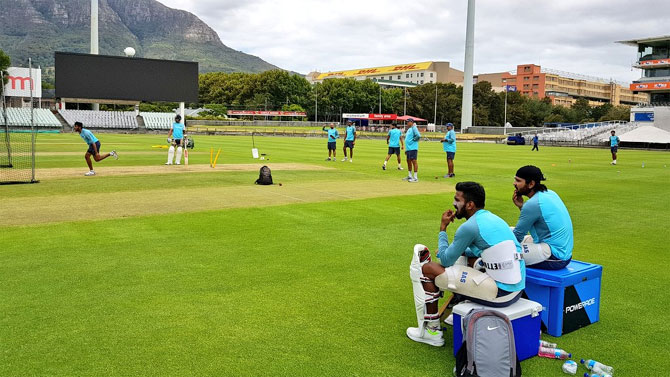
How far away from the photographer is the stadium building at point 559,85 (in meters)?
174

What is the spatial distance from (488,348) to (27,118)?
7081cm

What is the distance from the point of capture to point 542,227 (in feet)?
18.9

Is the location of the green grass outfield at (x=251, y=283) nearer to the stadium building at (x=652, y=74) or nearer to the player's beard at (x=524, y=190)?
the player's beard at (x=524, y=190)

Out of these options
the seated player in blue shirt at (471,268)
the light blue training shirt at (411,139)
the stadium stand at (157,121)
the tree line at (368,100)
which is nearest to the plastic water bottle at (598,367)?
the seated player in blue shirt at (471,268)

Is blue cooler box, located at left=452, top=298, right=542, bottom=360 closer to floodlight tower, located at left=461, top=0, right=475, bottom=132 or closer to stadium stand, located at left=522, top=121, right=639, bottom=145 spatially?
stadium stand, located at left=522, top=121, right=639, bottom=145

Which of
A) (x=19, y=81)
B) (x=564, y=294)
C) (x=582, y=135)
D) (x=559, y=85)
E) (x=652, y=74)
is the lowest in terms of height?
(x=564, y=294)

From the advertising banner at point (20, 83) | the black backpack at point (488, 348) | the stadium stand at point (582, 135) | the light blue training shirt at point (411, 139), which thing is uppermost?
the advertising banner at point (20, 83)

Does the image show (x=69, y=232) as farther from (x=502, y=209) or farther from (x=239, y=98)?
(x=239, y=98)

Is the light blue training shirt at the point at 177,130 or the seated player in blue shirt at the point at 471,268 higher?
the light blue training shirt at the point at 177,130

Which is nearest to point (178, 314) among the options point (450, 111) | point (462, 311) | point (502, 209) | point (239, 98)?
point (462, 311)

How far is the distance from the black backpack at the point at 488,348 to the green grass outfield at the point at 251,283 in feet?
1.00

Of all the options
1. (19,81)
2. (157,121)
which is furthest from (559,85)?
(19,81)

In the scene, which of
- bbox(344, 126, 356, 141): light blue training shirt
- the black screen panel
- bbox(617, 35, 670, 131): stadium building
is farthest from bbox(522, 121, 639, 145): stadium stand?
the black screen panel

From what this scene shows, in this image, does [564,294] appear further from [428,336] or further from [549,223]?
[428,336]
